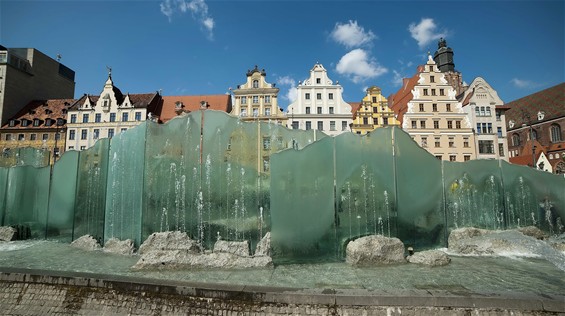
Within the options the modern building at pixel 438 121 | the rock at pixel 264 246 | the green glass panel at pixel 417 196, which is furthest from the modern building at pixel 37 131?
the green glass panel at pixel 417 196

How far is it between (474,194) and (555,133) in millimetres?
47631

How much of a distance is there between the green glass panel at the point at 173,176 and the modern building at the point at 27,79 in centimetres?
4132

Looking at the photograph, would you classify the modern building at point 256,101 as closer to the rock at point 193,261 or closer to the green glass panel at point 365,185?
the green glass panel at point 365,185

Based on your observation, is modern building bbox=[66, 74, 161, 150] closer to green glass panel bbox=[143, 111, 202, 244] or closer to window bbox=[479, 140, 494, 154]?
green glass panel bbox=[143, 111, 202, 244]

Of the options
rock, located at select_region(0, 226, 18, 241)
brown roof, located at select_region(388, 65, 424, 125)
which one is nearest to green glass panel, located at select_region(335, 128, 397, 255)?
rock, located at select_region(0, 226, 18, 241)

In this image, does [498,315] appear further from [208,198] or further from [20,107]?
[20,107]

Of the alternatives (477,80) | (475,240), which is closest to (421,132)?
(477,80)

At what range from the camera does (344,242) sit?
9.48 meters

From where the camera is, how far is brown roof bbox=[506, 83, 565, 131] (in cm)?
4800

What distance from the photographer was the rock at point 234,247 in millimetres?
9284

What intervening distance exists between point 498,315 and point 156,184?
29.9 ft

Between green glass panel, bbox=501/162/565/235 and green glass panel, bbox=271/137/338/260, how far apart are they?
8.02m

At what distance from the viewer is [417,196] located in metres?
10.6

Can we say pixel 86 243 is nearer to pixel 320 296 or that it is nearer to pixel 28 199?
pixel 28 199
